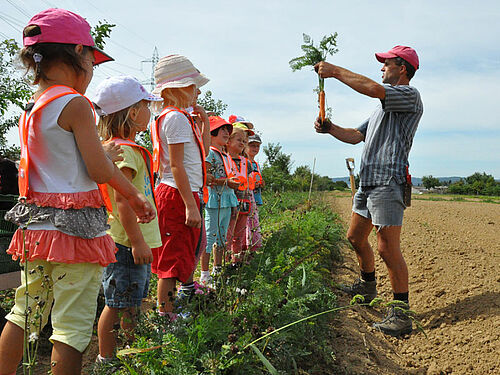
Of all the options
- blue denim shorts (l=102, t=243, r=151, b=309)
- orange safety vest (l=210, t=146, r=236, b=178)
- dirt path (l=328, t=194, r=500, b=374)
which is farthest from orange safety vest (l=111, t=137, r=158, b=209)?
orange safety vest (l=210, t=146, r=236, b=178)

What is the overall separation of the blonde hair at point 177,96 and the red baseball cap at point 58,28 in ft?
3.54

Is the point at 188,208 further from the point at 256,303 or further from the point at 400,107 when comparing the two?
the point at 400,107

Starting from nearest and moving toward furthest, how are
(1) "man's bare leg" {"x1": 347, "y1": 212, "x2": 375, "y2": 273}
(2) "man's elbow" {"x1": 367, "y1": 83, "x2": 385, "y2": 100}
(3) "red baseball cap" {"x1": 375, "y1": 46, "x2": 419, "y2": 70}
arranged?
(2) "man's elbow" {"x1": 367, "y1": 83, "x2": 385, "y2": 100}, (3) "red baseball cap" {"x1": 375, "y1": 46, "x2": 419, "y2": 70}, (1) "man's bare leg" {"x1": 347, "y1": 212, "x2": 375, "y2": 273}

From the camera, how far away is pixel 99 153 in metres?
1.81

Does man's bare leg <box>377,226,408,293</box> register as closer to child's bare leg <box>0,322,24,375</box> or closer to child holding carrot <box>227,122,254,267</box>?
child holding carrot <box>227,122,254,267</box>

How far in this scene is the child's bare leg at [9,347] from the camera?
5.85 feet

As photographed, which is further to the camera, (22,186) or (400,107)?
(400,107)

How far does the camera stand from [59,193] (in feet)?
5.88

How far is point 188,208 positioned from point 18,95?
517 centimetres

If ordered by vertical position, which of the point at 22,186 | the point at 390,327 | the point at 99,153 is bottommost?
the point at 390,327

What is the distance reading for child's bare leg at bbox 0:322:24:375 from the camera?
1783mm

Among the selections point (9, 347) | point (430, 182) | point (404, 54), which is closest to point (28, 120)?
point (9, 347)

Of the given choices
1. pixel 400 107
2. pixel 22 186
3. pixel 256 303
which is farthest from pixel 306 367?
pixel 400 107

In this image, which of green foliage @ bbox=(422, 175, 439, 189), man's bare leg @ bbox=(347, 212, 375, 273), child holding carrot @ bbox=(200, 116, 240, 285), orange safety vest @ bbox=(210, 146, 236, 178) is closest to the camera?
man's bare leg @ bbox=(347, 212, 375, 273)
